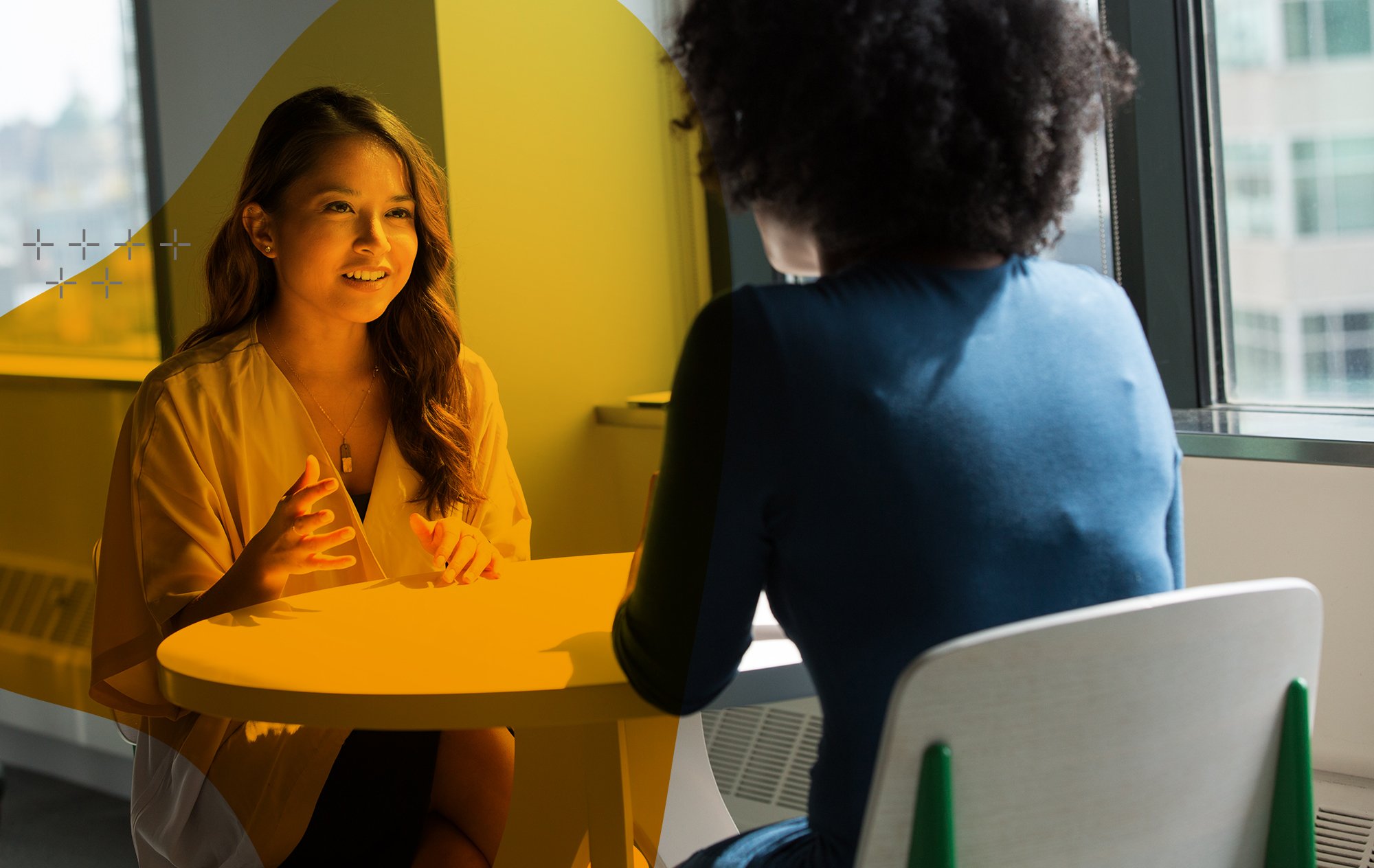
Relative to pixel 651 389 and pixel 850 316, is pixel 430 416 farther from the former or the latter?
pixel 850 316

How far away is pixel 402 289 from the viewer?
613mm

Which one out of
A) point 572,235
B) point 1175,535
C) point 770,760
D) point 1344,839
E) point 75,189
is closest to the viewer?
point 75,189

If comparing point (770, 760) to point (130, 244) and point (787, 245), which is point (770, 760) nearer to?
point (787, 245)

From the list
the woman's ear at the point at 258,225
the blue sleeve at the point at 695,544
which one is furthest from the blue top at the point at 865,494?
the woman's ear at the point at 258,225

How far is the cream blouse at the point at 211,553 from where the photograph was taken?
59 cm

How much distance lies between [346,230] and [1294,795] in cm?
67

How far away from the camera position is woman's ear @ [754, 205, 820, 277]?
0.77 meters

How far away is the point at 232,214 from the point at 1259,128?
5.64 feet

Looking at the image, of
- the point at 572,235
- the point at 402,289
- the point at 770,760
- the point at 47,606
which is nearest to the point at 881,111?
the point at 572,235

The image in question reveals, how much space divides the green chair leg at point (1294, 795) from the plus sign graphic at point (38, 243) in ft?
2.46

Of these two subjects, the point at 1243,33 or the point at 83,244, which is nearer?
the point at 83,244

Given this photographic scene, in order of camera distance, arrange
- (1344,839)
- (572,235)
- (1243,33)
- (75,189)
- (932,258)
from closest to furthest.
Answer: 1. (75,189)
2. (572,235)
3. (932,258)
4. (1344,839)
5. (1243,33)

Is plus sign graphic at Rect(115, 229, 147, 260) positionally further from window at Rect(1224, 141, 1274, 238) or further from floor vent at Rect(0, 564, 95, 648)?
window at Rect(1224, 141, 1274, 238)

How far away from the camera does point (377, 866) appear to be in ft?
2.15
